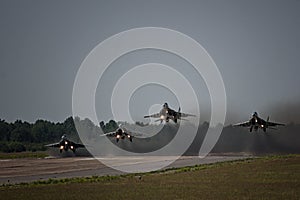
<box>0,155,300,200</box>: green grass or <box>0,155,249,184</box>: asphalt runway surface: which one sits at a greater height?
<box>0,155,249,184</box>: asphalt runway surface

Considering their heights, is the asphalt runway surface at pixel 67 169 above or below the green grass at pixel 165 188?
above

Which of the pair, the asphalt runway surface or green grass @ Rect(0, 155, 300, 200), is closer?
green grass @ Rect(0, 155, 300, 200)

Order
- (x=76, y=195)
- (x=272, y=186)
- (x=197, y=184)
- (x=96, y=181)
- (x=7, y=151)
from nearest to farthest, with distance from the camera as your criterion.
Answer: (x=76, y=195)
(x=272, y=186)
(x=197, y=184)
(x=96, y=181)
(x=7, y=151)

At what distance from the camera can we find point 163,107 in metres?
78.6

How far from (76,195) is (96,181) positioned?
34.7ft

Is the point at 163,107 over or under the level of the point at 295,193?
over

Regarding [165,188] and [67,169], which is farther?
[67,169]

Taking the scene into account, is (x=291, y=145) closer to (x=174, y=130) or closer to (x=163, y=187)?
(x=174, y=130)

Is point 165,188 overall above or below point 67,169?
below

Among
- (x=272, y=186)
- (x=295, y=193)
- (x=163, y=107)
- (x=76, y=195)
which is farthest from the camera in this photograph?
(x=163, y=107)

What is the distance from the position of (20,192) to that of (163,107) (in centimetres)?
4545

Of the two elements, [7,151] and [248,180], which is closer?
[248,180]

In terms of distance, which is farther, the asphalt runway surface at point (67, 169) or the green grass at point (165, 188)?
the asphalt runway surface at point (67, 169)

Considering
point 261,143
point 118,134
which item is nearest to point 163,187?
point 118,134
